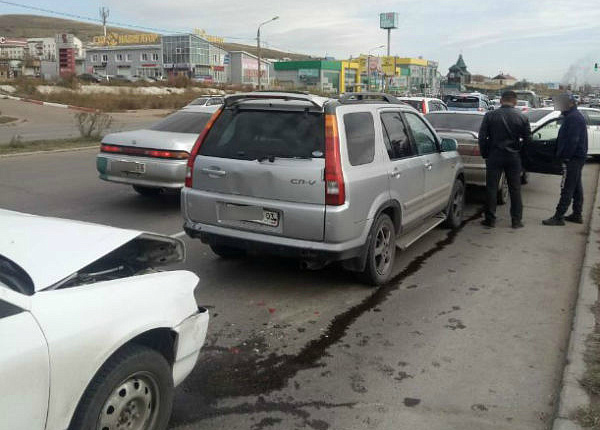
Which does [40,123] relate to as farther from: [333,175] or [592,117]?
[333,175]

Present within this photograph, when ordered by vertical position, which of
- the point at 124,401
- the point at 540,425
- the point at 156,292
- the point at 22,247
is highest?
the point at 22,247

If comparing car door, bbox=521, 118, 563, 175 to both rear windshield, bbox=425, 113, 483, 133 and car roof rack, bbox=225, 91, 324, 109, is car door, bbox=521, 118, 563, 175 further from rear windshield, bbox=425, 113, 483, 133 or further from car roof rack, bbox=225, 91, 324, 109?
car roof rack, bbox=225, 91, 324, 109

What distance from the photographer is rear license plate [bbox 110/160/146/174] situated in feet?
27.2

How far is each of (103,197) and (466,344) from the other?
711 centimetres

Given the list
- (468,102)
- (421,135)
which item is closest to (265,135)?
(421,135)

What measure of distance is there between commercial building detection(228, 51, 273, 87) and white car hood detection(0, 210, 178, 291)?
10126 cm

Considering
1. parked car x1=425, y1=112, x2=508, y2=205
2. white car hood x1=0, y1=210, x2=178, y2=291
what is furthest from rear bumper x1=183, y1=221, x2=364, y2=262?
parked car x1=425, y1=112, x2=508, y2=205

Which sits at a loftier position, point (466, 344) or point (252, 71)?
point (252, 71)

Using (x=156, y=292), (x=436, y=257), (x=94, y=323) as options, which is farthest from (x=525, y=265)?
(x=94, y=323)

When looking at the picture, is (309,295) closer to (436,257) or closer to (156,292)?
(436,257)

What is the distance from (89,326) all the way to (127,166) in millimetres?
6428

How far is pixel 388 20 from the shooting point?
280ft

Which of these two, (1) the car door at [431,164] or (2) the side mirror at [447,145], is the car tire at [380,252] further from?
(2) the side mirror at [447,145]

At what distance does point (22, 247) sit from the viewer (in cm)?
247
